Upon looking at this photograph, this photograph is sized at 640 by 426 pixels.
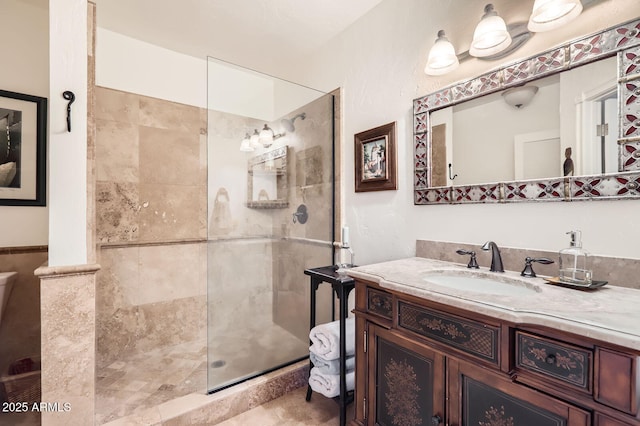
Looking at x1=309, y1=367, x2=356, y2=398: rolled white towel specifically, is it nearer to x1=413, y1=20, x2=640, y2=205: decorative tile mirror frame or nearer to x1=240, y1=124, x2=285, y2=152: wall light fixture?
x1=413, y1=20, x2=640, y2=205: decorative tile mirror frame

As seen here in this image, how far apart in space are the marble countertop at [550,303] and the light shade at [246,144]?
3.90 ft

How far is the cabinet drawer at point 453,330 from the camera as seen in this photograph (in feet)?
2.95

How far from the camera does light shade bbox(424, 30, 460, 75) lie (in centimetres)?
147

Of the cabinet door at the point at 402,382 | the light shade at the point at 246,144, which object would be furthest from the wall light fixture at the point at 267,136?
the cabinet door at the point at 402,382

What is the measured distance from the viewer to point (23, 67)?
6.40ft

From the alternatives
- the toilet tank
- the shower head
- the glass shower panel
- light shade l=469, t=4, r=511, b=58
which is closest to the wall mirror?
the glass shower panel

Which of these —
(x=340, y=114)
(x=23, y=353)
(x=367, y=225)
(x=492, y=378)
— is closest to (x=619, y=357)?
(x=492, y=378)

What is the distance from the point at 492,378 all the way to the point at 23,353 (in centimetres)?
276

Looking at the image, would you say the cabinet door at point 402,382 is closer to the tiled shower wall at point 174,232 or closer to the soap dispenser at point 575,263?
the soap dispenser at point 575,263

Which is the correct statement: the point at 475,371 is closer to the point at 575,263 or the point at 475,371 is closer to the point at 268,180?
the point at 575,263

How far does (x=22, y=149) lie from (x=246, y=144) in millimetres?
1488

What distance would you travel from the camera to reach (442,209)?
1.59m

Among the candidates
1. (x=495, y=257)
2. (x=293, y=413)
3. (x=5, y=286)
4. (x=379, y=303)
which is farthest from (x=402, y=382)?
(x=5, y=286)

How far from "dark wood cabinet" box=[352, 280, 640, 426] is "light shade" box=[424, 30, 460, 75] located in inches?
46.0
